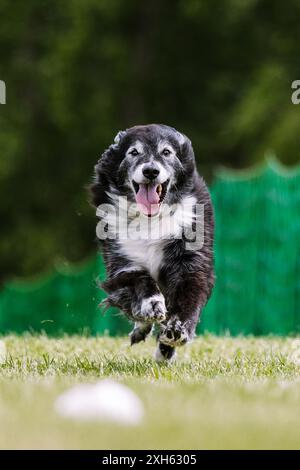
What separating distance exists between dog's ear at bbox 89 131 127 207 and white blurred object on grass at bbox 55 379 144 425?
104 inches

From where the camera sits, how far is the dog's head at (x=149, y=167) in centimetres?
609

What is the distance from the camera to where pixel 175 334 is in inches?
228

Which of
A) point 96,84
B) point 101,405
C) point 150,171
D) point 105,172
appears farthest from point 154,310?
point 96,84

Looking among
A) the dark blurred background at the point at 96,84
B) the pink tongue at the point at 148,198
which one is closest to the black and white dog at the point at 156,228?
the pink tongue at the point at 148,198

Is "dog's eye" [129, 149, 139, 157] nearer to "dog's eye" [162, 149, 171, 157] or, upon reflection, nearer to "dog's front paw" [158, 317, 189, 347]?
"dog's eye" [162, 149, 171, 157]

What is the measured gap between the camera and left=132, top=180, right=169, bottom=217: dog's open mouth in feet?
20.0

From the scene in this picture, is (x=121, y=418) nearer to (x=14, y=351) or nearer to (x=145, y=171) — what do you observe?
(x=145, y=171)

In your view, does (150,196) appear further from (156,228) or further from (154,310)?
(154,310)

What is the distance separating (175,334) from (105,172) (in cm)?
126

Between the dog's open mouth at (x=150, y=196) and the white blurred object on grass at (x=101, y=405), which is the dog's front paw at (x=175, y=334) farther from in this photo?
the white blurred object on grass at (x=101, y=405)

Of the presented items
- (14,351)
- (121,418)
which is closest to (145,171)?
(14,351)

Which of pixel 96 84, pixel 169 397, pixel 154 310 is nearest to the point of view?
pixel 169 397

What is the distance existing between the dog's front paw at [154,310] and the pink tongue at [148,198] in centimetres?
56

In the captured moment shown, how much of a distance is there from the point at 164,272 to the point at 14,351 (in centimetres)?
130
